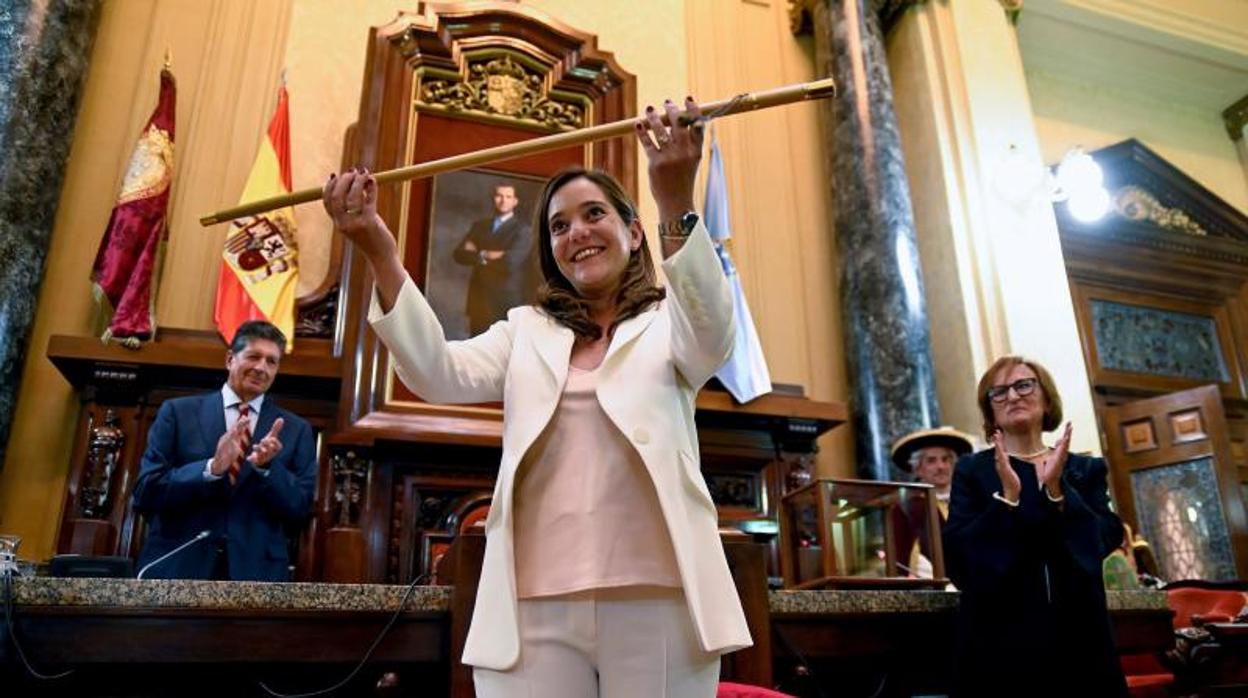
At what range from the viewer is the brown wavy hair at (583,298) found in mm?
1270

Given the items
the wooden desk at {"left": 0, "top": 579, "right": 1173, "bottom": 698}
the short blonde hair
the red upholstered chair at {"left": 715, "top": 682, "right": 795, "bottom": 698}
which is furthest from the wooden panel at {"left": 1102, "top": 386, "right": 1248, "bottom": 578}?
the red upholstered chair at {"left": 715, "top": 682, "right": 795, "bottom": 698}

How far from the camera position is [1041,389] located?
7.50ft

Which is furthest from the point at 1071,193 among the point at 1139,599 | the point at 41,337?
the point at 41,337

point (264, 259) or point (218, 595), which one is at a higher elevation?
point (264, 259)

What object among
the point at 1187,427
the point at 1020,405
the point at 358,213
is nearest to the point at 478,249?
the point at 1020,405

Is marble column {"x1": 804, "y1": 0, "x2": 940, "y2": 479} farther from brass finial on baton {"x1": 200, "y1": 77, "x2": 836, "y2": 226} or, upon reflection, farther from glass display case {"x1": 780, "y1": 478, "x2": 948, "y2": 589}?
brass finial on baton {"x1": 200, "y1": 77, "x2": 836, "y2": 226}

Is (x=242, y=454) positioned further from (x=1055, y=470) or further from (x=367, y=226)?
(x=1055, y=470)

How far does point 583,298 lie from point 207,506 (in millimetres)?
1716

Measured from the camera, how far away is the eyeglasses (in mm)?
2258

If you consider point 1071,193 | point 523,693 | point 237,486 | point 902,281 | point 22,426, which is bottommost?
point 523,693

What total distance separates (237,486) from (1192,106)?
330 inches

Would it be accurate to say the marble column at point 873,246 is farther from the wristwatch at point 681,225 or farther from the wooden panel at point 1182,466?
the wristwatch at point 681,225

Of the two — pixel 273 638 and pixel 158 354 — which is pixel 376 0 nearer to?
pixel 158 354

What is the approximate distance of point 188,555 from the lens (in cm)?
250
